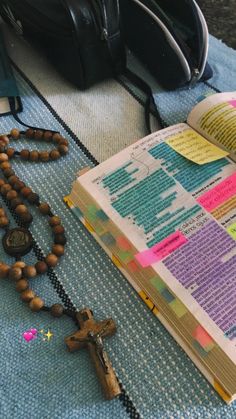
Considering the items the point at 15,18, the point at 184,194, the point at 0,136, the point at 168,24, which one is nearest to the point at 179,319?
the point at 184,194

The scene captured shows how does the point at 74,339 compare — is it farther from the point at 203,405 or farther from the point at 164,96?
the point at 164,96

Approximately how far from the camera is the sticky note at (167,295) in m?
0.55

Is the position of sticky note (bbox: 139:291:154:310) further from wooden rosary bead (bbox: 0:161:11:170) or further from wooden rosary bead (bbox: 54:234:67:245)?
wooden rosary bead (bbox: 0:161:11:170)

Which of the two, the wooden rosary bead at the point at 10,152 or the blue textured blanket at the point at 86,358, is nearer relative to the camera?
the blue textured blanket at the point at 86,358

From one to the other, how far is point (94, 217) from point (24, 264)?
118 mm

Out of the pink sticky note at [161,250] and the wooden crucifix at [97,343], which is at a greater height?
the pink sticky note at [161,250]

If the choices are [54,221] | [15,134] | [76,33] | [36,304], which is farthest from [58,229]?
[76,33]

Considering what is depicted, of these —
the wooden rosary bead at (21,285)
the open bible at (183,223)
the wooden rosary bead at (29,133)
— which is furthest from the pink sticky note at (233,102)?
the wooden rosary bead at (21,285)

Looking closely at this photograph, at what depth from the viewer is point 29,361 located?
21.3 inches

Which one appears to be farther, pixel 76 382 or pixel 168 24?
pixel 168 24

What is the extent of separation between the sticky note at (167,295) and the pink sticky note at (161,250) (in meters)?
0.04

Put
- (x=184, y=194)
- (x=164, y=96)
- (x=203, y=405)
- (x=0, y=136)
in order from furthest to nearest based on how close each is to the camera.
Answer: (x=164, y=96) → (x=0, y=136) → (x=184, y=194) → (x=203, y=405)

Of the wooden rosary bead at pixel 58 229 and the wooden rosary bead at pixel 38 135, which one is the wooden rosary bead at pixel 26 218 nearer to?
the wooden rosary bead at pixel 58 229

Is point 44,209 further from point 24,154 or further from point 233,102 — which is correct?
point 233,102
